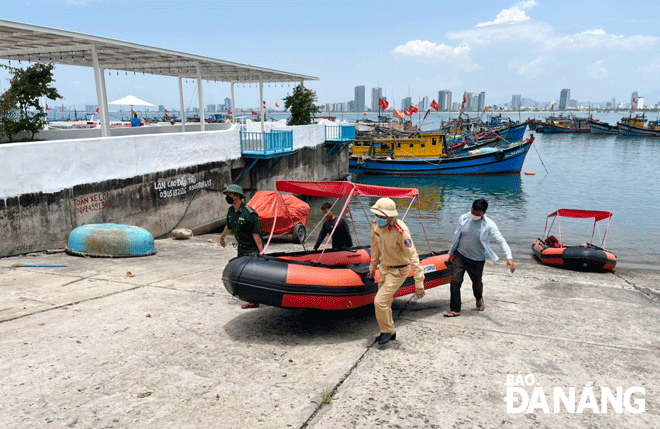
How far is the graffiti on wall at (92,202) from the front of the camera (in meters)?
10.7

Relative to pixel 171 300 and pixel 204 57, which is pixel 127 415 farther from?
pixel 204 57

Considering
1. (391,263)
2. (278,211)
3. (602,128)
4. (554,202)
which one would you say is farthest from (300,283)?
(602,128)

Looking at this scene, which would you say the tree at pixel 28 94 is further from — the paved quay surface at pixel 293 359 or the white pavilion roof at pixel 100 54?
the paved quay surface at pixel 293 359

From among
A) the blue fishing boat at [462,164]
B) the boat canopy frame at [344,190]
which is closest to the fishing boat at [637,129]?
the blue fishing boat at [462,164]

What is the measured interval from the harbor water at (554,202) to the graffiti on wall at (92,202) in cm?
908

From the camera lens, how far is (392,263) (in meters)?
5.22

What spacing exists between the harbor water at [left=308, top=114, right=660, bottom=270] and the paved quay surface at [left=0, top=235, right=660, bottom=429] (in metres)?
8.60

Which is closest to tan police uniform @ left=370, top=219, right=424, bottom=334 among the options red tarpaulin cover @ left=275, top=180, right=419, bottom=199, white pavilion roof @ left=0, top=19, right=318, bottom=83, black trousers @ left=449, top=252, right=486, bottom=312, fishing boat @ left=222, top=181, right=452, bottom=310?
fishing boat @ left=222, top=181, right=452, bottom=310

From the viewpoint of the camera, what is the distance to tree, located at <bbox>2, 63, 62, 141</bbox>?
12.6 meters

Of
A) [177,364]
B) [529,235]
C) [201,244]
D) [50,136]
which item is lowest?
[529,235]

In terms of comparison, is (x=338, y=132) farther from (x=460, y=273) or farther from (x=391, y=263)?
(x=391, y=263)

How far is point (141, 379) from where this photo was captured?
→ 14.2ft

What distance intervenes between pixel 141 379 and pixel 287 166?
19.9m

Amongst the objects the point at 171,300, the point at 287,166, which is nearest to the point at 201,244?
the point at 171,300
